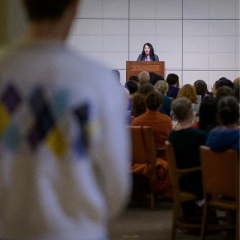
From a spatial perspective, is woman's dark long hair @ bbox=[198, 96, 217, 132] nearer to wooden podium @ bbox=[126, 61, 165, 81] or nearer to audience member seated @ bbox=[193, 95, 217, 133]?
audience member seated @ bbox=[193, 95, 217, 133]

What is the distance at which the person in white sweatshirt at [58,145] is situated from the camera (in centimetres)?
172

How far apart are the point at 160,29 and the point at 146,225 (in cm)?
1072

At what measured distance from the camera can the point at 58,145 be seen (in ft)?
5.69

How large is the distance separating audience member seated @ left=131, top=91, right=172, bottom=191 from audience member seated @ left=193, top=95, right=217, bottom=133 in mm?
1186

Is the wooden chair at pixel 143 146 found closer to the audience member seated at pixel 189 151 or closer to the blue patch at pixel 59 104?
the audience member seated at pixel 189 151

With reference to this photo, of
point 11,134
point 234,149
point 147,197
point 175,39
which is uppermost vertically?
point 175,39

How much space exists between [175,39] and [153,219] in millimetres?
10358

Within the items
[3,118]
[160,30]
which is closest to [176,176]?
[3,118]

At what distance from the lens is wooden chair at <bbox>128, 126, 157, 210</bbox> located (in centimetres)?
670

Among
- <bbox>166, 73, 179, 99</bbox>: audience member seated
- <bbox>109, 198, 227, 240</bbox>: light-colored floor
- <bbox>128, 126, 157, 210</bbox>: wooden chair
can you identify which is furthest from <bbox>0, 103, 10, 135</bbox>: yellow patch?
<bbox>166, 73, 179, 99</bbox>: audience member seated

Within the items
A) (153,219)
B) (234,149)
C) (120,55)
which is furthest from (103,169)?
(120,55)

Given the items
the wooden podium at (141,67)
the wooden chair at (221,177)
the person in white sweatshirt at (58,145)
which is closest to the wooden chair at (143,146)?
the wooden chair at (221,177)

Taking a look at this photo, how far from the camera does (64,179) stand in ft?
5.66

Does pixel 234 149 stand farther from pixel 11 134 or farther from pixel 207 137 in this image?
pixel 11 134
